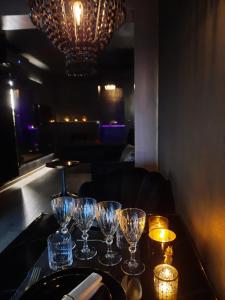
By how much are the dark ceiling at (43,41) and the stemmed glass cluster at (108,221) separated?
2214 millimetres

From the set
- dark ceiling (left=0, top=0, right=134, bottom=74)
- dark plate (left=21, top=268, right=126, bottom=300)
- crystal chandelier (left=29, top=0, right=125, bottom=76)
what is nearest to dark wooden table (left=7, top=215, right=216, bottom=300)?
dark plate (left=21, top=268, right=126, bottom=300)

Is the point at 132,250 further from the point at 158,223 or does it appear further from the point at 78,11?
the point at 78,11

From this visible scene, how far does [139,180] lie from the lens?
206 cm

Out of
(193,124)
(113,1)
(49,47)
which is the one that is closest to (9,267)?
(193,124)

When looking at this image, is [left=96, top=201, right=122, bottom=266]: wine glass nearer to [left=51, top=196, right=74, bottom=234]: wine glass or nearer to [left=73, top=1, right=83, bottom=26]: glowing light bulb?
[left=51, top=196, right=74, bottom=234]: wine glass

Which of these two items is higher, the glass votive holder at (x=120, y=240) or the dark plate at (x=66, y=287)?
the dark plate at (x=66, y=287)

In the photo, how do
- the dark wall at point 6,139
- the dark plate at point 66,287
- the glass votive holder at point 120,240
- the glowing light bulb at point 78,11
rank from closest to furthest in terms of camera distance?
the dark plate at point 66,287, the glass votive holder at point 120,240, the glowing light bulb at point 78,11, the dark wall at point 6,139

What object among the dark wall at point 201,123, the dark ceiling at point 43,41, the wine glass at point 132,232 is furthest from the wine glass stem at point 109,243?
the dark ceiling at point 43,41

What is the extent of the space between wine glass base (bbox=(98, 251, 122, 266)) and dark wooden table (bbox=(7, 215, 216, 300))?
18 mm

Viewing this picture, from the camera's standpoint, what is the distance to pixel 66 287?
0.80m

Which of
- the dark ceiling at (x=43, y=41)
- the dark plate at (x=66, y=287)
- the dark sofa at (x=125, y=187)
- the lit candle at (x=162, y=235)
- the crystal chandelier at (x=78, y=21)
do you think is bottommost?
the dark sofa at (x=125, y=187)

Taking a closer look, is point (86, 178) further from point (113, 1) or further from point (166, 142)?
point (113, 1)

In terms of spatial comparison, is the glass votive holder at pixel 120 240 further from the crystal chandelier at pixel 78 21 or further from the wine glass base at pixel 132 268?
the crystal chandelier at pixel 78 21

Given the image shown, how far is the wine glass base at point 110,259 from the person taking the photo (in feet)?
3.25
